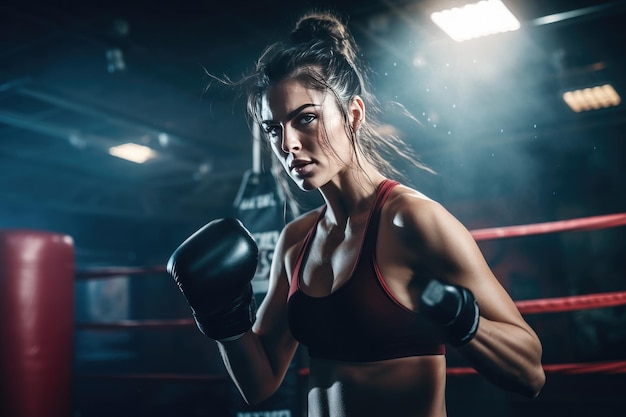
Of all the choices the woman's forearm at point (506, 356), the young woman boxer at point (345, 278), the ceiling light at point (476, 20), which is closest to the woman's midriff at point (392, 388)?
the young woman boxer at point (345, 278)

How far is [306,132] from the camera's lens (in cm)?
129

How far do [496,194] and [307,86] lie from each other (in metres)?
6.46

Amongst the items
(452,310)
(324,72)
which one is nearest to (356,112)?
(324,72)

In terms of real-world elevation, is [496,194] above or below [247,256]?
above

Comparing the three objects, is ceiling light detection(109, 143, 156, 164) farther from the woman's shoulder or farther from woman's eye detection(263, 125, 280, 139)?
the woman's shoulder

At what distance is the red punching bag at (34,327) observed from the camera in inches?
112

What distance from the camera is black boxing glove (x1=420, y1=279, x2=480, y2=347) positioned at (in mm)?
999

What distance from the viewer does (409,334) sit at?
1.16 meters

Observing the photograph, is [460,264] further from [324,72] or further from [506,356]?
[324,72]

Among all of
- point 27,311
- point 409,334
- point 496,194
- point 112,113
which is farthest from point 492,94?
point 409,334

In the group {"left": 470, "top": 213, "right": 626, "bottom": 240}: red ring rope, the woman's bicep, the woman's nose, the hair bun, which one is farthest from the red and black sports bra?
{"left": 470, "top": 213, "right": 626, "bottom": 240}: red ring rope

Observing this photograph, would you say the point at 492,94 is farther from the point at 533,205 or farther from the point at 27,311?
the point at 27,311

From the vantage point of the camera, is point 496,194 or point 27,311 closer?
point 27,311

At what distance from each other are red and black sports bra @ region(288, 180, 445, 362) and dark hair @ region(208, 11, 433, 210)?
1.08 feet
